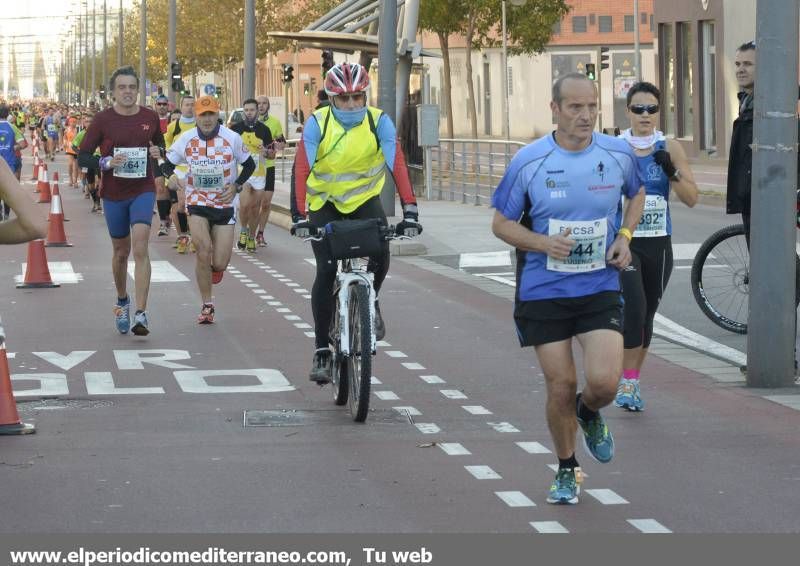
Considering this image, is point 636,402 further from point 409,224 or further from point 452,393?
point 409,224

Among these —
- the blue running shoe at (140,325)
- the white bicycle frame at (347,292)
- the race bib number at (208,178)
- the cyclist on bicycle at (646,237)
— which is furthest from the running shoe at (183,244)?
the cyclist on bicycle at (646,237)

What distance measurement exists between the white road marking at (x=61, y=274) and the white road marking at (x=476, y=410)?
378 inches

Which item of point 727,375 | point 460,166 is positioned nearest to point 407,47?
point 460,166

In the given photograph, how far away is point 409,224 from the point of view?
33.6 feet

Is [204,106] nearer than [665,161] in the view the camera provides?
No

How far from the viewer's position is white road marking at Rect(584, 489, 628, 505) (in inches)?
299

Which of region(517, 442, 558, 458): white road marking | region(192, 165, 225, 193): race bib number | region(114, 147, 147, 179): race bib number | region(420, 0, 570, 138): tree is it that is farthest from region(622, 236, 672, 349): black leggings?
region(420, 0, 570, 138): tree

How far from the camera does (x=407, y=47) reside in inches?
1293

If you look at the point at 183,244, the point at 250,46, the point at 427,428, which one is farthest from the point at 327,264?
the point at 250,46

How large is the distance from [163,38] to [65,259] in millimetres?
83039

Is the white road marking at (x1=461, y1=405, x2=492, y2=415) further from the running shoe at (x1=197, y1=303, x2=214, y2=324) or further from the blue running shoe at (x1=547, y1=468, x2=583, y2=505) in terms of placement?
the running shoe at (x1=197, y1=303, x2=214, y2=324)

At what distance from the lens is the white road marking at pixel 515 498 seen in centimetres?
755

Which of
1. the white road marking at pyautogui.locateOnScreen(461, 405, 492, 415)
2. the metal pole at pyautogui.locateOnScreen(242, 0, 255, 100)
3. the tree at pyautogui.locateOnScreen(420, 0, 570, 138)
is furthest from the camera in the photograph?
the tree at pyautogui.locateOnScreen(420, 0, 570, 138)

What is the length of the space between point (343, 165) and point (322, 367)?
116cm
